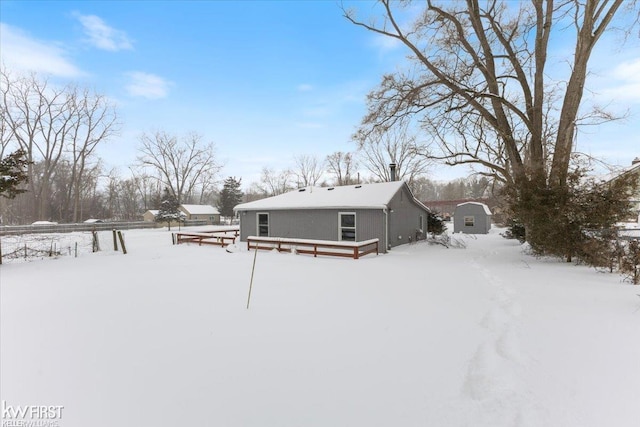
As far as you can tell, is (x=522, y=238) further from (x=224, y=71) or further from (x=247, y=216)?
(x=224, y=71)

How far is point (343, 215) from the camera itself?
527 inches

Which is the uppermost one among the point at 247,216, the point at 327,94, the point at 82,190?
the point at 327,94

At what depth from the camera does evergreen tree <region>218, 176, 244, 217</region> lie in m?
44.1

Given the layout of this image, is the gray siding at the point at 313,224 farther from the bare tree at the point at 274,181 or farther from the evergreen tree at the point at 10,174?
the bare tree at the point at 274,181

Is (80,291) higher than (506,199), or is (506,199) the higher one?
(506,199)

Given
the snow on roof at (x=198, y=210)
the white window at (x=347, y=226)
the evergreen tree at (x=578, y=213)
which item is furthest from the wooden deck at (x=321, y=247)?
the snow on roof at (x=198, y=210)

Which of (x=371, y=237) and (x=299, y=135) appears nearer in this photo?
(x=371, y=237)

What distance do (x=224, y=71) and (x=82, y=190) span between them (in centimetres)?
4472

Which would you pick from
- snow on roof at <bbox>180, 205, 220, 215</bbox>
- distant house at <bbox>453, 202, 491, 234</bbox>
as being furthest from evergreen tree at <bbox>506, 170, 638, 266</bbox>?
snow on roof at <bbox>180, 205, 220, 215</bbox>

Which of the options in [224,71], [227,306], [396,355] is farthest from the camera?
[224,71]

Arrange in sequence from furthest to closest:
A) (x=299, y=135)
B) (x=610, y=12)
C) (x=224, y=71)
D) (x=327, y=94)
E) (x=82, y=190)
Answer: (x=82, y=190), (x=299, y=135), (x=327, y=94), (x=224, y=71), (x=610, y=12)

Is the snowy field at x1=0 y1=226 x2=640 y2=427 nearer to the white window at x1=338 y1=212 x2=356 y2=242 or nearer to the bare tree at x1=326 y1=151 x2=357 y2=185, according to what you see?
the white window at x1=338 y1=212 x2=356 y2=242

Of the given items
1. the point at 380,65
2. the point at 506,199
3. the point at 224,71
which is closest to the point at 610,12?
the point at 506,199

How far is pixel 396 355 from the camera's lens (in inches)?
132
